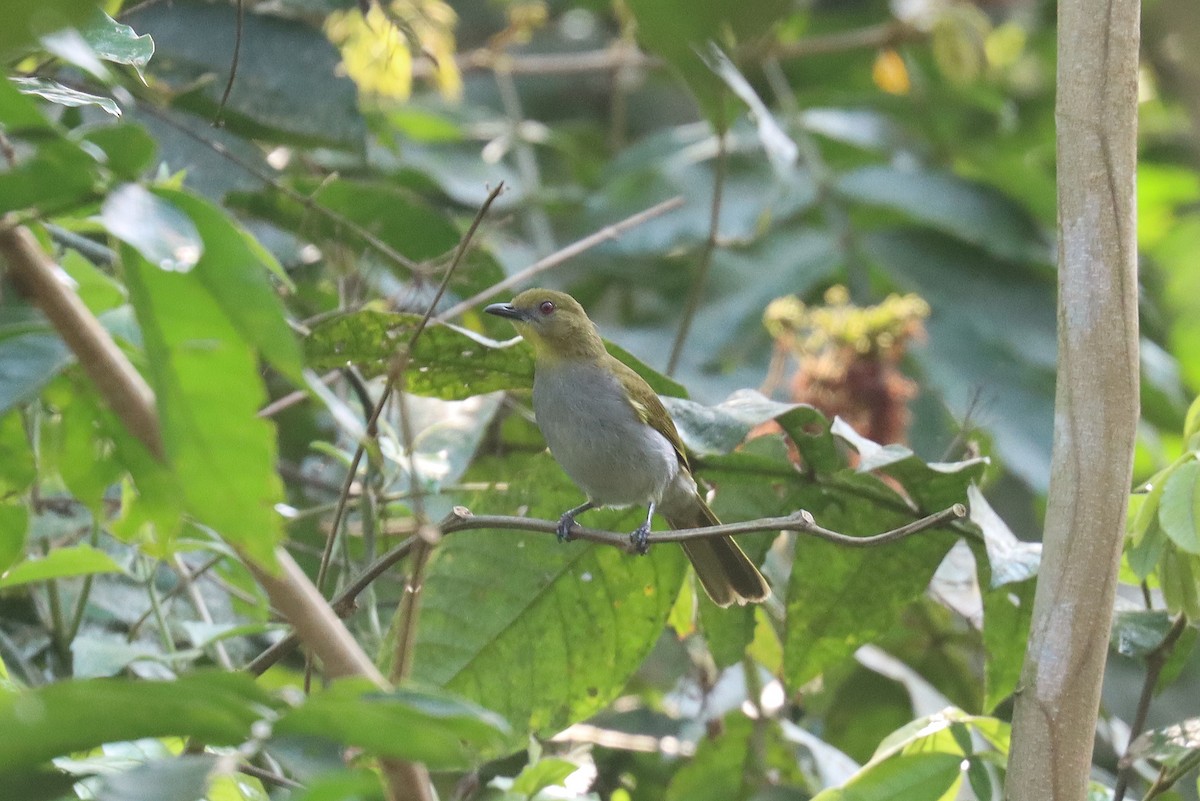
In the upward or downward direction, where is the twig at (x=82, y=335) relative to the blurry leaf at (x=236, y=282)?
downward

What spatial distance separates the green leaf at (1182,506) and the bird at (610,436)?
770 millimetres

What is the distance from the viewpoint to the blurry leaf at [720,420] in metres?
1.99

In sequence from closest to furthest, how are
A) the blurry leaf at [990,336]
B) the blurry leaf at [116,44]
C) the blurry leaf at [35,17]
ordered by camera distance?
the blurry leaf at [35,17] < the blurry leaf at [116,44] < the blurry leaf at [990,336]

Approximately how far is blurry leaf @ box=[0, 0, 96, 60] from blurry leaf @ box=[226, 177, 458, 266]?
2.08 m

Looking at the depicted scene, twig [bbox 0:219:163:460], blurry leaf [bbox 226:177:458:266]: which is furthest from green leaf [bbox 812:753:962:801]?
blurry leaf [bbox 226:177:458:266]

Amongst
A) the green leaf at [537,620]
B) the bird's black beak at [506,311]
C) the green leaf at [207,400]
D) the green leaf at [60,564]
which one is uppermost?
the green leaf at [207,400]

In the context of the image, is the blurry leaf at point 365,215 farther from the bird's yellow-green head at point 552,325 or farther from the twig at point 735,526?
the twig at point 735,526

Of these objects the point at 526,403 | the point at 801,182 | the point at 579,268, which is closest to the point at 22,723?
the point at 526,403

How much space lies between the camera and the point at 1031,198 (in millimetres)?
4539

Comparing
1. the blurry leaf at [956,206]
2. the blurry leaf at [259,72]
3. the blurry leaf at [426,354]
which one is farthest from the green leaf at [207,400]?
the blurry leaf at [956,206]

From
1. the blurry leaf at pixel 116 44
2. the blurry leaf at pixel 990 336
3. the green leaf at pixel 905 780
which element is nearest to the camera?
the blurry leaf at pixel 116 44

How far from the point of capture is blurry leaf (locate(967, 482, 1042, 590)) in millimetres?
1860

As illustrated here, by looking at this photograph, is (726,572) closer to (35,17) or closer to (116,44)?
(116,44)

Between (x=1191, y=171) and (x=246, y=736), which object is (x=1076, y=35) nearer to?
(x=246, y=736)
